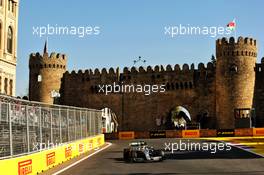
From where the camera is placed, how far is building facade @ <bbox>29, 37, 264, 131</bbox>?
52.1 m

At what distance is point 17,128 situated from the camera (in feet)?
49.9

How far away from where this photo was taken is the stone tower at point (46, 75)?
60719 mm

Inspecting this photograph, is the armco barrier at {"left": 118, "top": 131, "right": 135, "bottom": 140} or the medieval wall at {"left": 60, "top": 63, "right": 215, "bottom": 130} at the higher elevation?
the medieval wall at {"left": 60, "top": 63, "right": 215, "bottom": 130}

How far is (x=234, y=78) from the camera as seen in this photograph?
52.1m

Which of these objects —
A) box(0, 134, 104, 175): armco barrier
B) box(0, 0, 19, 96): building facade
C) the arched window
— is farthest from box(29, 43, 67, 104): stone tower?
box(0, 134, 104, 175): armco barrier

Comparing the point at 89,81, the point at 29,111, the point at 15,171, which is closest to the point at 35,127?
the point at 29,111

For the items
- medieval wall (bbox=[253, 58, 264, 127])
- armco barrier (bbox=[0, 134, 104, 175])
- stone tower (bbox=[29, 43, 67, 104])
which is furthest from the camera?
stone tower (bbox=[29, 43, 67, 104])

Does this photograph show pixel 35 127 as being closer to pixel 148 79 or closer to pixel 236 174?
pixel 236 174

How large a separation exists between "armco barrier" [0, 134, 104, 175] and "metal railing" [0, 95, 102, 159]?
22 centimetres

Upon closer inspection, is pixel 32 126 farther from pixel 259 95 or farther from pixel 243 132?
pixel 259 95

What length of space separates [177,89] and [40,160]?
133 feet

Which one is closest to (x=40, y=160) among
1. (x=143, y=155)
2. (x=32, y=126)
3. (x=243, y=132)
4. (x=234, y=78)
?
(x=32, y=126)

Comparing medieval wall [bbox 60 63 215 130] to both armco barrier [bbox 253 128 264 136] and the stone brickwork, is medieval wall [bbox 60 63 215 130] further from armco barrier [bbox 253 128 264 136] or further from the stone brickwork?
armco barrier [bbox 253 128 264 136]

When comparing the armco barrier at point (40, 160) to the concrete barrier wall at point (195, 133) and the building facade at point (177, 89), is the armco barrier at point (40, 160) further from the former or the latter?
the building facade at point (177, 89)
